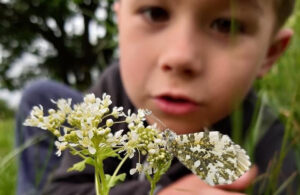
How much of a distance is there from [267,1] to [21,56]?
1032cm

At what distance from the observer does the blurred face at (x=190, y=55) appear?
1192 mm

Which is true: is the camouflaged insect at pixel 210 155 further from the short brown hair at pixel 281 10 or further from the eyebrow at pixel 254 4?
the short brown hair at pixel 281 10

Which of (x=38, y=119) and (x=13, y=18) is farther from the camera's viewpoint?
(x=13, y=18)

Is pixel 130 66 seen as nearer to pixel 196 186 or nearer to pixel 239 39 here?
pixel 239 39

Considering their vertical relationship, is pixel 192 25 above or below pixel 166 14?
below

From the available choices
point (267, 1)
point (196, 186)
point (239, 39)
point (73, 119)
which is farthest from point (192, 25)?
point (73, 119)

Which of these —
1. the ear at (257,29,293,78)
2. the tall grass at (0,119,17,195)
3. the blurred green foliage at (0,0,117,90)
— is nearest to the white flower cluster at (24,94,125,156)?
the tall grass at (0,119,17,195)

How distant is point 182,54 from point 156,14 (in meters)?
0.24

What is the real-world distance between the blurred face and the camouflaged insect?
758mm

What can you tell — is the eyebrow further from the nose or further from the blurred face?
the nose

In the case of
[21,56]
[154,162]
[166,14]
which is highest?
[21,56]

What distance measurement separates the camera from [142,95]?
1.29 meters

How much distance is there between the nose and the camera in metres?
1.16

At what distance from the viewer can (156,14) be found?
134 cm
